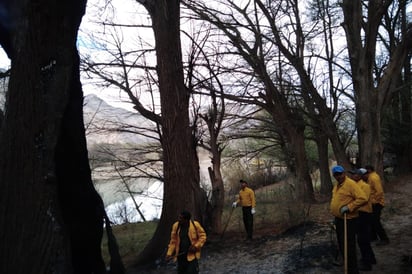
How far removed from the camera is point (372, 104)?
1853 cm

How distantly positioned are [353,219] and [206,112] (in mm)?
9896

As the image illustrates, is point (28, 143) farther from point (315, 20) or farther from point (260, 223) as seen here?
point (315, 20)

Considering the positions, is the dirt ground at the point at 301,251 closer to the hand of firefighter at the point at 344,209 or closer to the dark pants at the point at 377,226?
the dark pants at the point at 377,226

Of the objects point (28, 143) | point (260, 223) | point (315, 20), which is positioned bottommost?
point (260, 223)

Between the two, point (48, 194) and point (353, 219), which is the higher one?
point (48, 194)

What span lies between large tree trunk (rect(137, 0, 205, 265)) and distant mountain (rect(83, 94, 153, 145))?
6.93 metres

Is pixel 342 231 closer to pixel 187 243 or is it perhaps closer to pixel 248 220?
pixel 187 243

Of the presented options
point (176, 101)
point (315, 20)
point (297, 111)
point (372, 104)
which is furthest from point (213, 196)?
point (315, 20)

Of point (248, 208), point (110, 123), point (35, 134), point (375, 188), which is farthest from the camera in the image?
point (110, 123)

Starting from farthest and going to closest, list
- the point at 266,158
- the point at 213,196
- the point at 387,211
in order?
the point at 266,158
the point at 213,196
the point at 387,211

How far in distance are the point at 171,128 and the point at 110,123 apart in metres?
7.47

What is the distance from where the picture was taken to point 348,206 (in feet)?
25.8

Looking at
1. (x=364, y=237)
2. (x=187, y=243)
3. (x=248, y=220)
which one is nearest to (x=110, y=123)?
(x=248, y=220)

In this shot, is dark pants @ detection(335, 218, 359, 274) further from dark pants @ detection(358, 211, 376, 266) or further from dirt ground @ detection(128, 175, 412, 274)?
dirt ground @ detection(128, 175, 412, 274)
